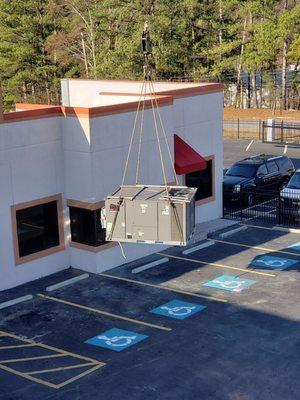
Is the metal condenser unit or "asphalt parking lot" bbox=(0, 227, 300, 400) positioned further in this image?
the metal condenser unit

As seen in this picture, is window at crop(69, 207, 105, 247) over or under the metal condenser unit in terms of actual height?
under

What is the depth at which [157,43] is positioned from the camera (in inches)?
2251

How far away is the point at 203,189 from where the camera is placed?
2748cm

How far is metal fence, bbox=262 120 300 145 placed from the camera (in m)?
45.9

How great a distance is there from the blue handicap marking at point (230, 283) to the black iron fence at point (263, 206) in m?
6.58

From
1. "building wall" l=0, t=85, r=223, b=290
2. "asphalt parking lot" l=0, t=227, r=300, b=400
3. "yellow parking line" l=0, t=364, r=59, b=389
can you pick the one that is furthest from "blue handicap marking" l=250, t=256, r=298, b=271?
"yellow parking line" l=0, t=364, r=59, b=389

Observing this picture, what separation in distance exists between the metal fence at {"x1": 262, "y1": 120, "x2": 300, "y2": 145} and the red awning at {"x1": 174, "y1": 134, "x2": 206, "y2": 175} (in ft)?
69.7

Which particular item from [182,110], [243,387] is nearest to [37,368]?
[243,387]

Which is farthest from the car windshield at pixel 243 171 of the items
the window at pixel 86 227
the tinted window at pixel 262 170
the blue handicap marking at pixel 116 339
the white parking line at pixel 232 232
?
the blue handicap marking at pixel 116 339

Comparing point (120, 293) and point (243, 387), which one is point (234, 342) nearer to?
point (243, 387)

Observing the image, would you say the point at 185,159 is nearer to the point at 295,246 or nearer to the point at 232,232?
the point at 232,232

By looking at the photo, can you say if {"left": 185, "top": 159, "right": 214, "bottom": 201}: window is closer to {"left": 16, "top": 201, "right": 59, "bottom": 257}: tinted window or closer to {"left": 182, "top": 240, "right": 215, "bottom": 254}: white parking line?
{"left": 182, "top": 240, "right": 215, "bottom": 254}: white parking line

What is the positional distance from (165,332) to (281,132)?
32.2 metres

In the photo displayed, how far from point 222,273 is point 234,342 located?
207 inches
